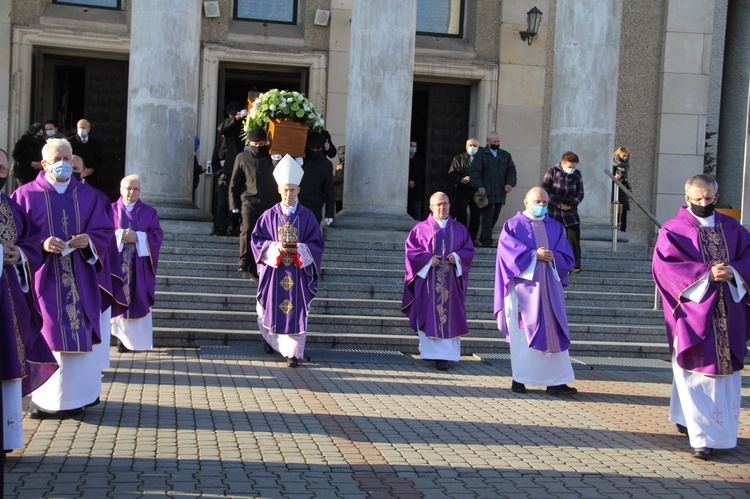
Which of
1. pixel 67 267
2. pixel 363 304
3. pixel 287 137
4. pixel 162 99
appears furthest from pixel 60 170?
pixel 162 99

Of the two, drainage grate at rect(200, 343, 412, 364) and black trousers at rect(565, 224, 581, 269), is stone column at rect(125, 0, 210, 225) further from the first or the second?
black trousers at rect(565, 224, 581, 269)

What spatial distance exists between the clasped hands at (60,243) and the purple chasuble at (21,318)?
0.34 metres

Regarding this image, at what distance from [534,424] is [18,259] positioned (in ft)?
13.5

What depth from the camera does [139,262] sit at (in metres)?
12.3

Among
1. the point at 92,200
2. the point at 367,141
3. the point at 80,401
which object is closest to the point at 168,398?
the point at 80,401

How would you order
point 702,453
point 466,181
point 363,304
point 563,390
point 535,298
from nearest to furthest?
1. point 702,453
2. point 563,390
3. point 535,298
4. point 363,304
5. point 466,181

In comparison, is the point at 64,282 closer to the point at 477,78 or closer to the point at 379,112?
the point at 379,112

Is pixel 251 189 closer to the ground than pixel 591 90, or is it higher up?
closer to the ground

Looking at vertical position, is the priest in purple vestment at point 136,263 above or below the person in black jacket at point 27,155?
below

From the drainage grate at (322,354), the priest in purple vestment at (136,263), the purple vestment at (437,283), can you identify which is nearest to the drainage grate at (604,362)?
the purple vestment at (437,283)

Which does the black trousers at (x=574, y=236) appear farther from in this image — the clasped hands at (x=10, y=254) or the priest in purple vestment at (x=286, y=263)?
the clasped hands at (x=10, y=254)

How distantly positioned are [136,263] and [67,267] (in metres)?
4.01

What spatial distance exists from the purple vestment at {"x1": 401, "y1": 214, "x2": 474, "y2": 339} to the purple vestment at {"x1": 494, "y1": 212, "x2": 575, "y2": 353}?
131 cm

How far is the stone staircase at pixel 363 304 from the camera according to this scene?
12.9 metres
